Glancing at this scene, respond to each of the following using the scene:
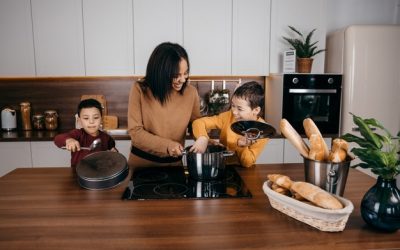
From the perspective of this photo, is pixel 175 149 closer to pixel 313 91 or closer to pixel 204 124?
pixel 204 124

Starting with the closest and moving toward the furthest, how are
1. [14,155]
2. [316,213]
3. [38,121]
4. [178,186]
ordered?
[316,213]
[178,186]
[14,155]
[38,121]

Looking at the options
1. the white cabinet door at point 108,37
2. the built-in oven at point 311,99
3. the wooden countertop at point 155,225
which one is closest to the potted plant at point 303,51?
the built-in oven at point 311,99

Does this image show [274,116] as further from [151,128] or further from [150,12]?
[151,128]

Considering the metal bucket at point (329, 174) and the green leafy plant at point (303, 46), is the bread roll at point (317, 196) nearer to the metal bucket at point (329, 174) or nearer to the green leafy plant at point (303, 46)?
the metal bucket at point (329, 174)

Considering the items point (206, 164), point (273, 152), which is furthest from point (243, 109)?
point (273, 152)

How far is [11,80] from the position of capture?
3445 millimetres

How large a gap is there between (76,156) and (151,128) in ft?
1.44

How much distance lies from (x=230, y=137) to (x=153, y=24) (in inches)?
68.1

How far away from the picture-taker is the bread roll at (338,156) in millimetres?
1110

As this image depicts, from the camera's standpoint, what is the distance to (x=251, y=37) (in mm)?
3229

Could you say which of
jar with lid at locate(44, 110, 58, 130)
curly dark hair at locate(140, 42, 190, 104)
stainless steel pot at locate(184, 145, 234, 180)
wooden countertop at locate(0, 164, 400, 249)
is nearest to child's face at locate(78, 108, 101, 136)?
curly dark hair at locate(140, 42, 190, 104)

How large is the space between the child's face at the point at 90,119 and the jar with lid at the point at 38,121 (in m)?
1.58

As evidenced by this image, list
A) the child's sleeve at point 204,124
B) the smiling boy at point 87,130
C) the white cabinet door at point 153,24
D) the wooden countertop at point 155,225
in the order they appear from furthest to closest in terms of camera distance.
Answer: the white cabinet door at point 153,24, the smiling boy at point 87,130, the child's sleeve at point 204,124, the wooden countertop at point 155,225

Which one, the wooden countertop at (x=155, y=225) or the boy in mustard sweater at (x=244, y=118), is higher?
the boy in mustard sweater at (x=244, y=118)
